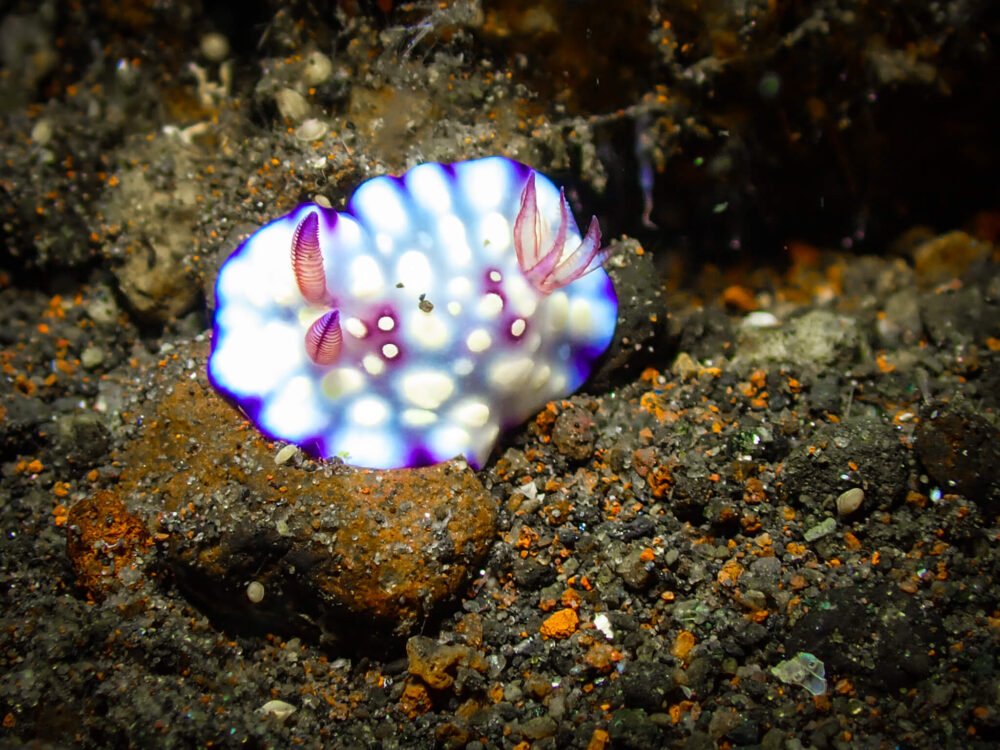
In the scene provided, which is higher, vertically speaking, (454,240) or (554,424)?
(454,240)

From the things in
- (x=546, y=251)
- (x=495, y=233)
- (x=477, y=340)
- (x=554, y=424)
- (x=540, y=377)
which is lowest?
(x=554, y=424)

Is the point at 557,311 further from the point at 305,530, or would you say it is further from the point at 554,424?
the point at 305,530

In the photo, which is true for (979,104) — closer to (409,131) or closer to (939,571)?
(939,571)

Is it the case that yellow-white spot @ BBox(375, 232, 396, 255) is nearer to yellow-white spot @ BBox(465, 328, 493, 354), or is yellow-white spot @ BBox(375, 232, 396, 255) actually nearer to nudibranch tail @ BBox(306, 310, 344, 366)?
nudibranch tail @ BBox(306, 310, 344, 366)

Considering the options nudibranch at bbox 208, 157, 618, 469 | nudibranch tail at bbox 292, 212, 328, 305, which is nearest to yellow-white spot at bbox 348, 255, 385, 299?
nudibranch at bbox 208, 157, 618, 469

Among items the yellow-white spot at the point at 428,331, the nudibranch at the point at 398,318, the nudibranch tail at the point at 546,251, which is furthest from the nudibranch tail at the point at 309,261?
the nudibranch tail at the point at 546,251

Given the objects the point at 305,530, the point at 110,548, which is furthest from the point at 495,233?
the point at 110,548

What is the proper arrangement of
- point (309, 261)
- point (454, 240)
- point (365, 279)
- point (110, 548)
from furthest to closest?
point (454, 240)
point (365, 279)
point (110, 548)
point (309, 261)
